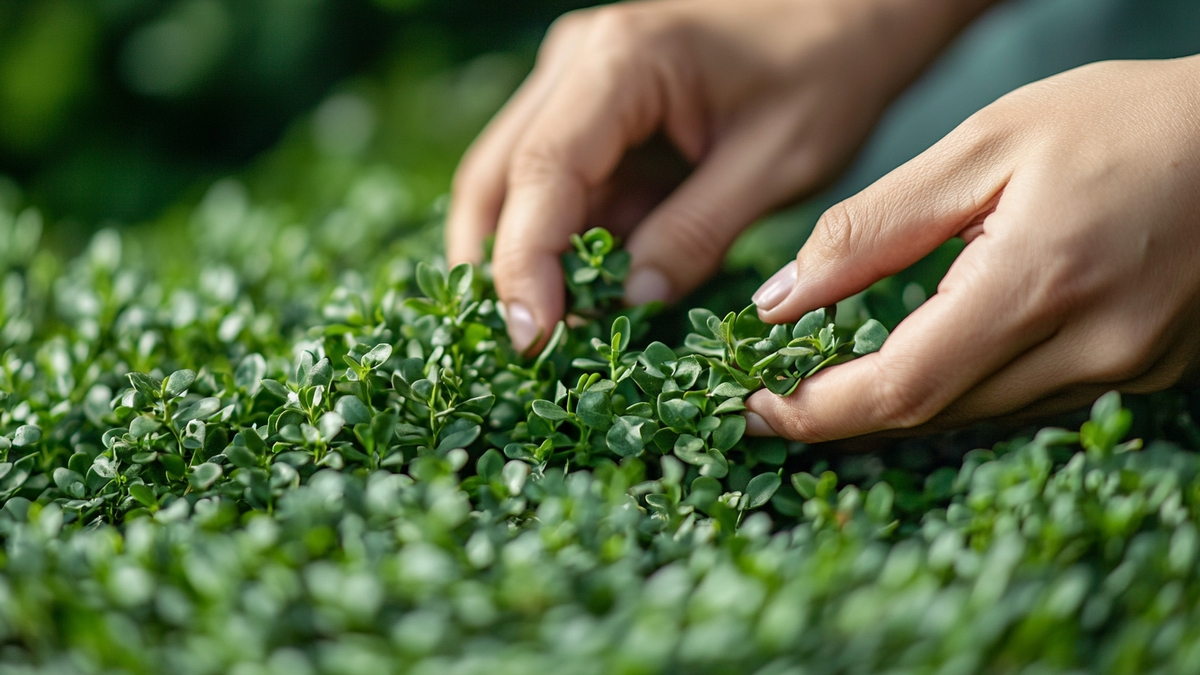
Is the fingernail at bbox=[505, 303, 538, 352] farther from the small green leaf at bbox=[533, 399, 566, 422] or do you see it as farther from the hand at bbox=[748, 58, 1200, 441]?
the hand at bbox=[748, 58, 1200, 441]

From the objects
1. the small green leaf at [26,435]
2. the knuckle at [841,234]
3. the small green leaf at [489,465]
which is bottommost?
the small green leaf at [489,465]

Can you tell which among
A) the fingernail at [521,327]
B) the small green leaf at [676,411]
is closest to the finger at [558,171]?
the fingernail at [521,327]

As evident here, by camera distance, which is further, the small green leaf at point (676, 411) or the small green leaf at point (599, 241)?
the small green leaf at point (599, 241)

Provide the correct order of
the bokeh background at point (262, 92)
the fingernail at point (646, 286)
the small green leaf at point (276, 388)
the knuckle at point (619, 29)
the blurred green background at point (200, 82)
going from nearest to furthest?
1. the small green leaf at point (276, 388)
2. the fingernail at point (646, 286)
3. the knuckle at point (619, 29)
4. the bokeh background at point (262, 92)
5. the blurred green background at point (200, 82)

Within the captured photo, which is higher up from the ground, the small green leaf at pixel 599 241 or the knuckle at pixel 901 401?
the small green leaf at pixel 599 241

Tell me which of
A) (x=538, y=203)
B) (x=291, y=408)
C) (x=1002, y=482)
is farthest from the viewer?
(x=538, y=203)

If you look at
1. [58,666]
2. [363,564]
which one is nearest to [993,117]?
[363,564]

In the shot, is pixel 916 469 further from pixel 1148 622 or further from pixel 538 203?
pixel 538 203

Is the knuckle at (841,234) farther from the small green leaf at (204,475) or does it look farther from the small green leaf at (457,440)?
the small green leaf at (204,475)
